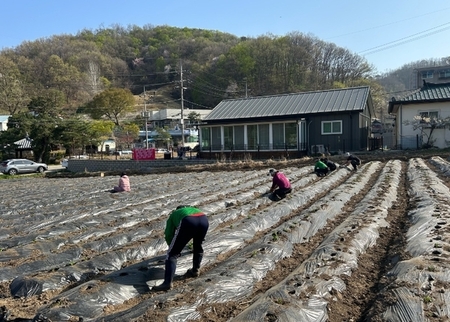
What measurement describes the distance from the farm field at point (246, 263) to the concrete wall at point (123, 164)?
16207 millimetres

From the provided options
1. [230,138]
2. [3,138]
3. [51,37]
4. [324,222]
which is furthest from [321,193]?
[51,37]

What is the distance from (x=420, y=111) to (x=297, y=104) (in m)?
8.18

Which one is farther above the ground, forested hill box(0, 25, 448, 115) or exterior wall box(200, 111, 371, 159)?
forested hill box(0, 25, 448, 115)

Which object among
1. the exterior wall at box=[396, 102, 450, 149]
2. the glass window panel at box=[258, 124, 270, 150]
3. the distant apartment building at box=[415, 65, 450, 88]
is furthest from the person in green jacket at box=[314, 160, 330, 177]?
the distant apartment building at box=[415, 65, 450, 88]

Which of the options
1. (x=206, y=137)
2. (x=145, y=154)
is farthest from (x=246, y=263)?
(x=206, y=137)

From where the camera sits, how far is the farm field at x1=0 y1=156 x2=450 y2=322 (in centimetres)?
380

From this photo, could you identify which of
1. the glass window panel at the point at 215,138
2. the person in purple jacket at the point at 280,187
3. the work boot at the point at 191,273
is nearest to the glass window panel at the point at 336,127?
the glass window panel at the point at 215,138

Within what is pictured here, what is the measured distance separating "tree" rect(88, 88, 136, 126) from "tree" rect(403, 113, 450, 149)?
134ft

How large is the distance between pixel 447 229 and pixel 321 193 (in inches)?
205

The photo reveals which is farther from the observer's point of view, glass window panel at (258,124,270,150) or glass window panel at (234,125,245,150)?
glass window panel at (234,125,245,150)

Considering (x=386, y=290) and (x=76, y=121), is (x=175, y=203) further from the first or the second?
(x=76, y=121)

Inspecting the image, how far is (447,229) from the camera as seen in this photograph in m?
6.21

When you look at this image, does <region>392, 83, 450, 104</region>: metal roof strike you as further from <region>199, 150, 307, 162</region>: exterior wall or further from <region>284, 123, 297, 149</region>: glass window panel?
<region>199, 150, 307, 162</region>: exterior wall

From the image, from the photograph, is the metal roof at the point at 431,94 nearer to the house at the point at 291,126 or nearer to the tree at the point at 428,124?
the tree at the point at 428,124
